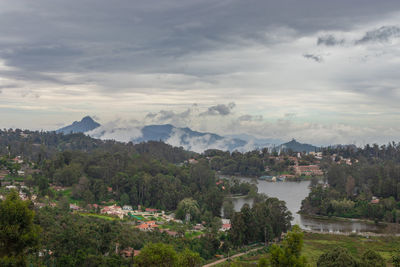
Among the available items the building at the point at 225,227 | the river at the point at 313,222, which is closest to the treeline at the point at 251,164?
the river at the point at 313,222

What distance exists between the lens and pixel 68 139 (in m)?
85.9

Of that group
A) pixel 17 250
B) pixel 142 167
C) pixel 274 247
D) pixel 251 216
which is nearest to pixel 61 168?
pixel 142 167

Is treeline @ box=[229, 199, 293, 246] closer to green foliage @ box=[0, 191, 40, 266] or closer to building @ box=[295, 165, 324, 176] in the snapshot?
green foliage @ box=[0, 191, 40, 266]

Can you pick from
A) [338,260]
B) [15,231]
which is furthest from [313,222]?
[15,231]

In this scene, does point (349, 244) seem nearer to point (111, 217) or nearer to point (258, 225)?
point (258, 225)

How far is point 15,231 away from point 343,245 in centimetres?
2090

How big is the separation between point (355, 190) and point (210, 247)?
30200mm

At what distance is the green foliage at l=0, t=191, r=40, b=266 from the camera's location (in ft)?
32.8

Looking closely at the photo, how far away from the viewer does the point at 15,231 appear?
999 cm

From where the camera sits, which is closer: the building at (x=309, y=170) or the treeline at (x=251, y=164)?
the building at (x=309, y=170)

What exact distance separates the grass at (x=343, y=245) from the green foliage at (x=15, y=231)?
12920 millimetres

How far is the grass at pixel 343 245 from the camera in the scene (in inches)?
842

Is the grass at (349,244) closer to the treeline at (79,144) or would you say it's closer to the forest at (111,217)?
the forest at (111,217)

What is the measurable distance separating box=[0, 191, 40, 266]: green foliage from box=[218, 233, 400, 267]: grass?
42.4 feet
